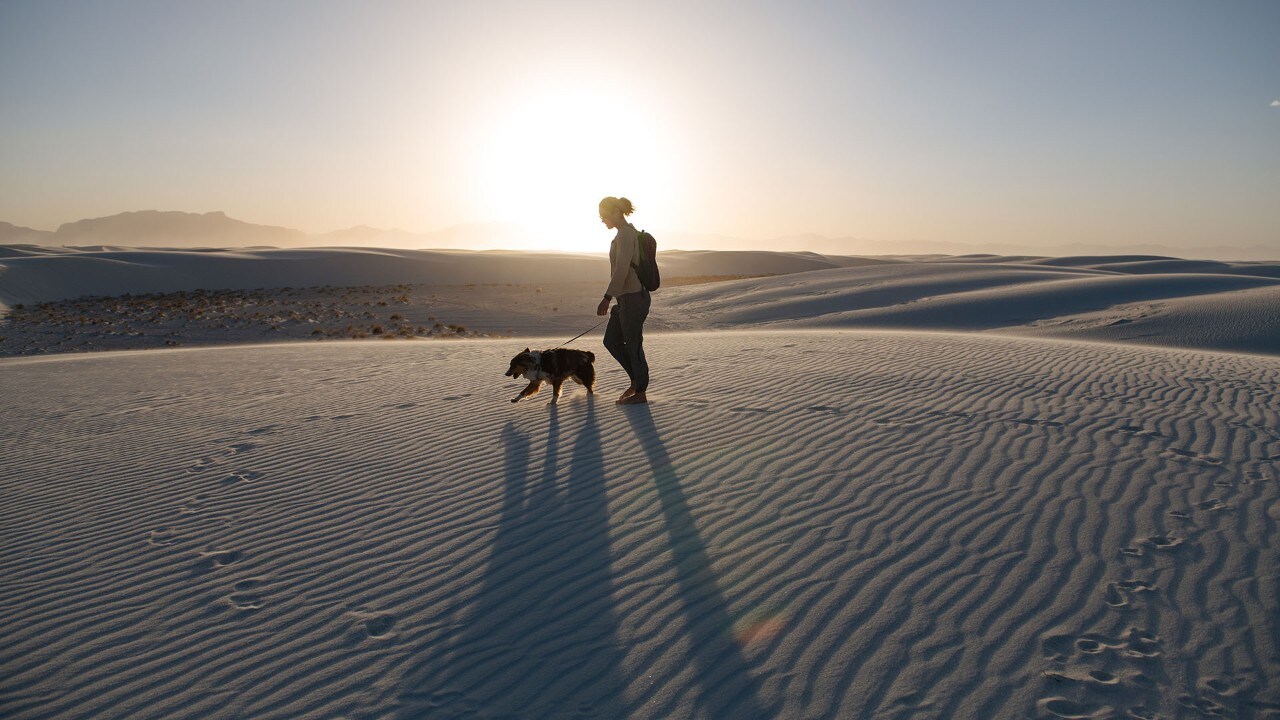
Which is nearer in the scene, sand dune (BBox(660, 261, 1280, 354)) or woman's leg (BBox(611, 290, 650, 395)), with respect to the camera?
woman's leg (BBox(611, 290, 650, 395))

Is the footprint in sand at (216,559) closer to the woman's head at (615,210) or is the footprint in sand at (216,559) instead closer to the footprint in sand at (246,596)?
the footprint in sand at (246,596)

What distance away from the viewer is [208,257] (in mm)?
42594

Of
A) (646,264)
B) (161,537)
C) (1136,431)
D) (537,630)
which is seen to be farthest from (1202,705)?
(161,537)

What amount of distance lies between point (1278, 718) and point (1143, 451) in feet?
10.7

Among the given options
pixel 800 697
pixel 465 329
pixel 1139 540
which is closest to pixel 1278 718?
pixel 1139 540

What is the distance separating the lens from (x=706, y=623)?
3.50 meters

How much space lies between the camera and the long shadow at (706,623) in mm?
2961

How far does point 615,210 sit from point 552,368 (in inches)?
75.3

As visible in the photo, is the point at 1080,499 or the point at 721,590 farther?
the point at 1080,499

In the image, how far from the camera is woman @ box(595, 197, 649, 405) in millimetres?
6824

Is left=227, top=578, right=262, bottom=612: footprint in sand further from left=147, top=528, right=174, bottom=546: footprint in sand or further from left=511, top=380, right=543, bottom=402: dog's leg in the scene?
left=511, top=380, right=543, bottom=402: dog's leg

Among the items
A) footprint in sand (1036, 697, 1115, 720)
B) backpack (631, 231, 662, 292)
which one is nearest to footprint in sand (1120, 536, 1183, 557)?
footprint in sand (1036, 697, 1115, 720)

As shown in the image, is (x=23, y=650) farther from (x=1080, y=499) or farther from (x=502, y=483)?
(x=1080, y=499)

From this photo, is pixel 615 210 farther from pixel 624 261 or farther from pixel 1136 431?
pixel 1136 431
